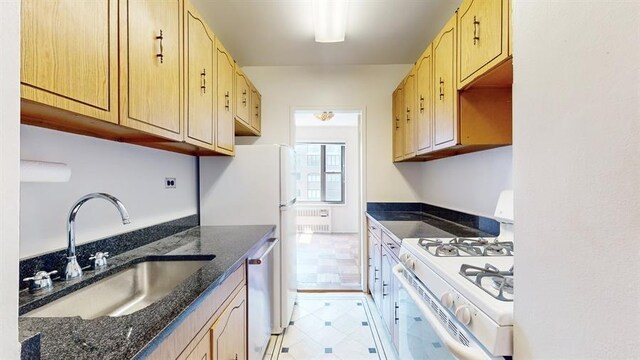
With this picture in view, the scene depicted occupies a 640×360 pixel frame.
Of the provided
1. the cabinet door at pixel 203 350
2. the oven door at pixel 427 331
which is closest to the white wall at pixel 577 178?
the oven door at pixel 427 331

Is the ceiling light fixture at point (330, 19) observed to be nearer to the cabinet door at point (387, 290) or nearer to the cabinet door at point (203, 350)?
the cabinet door at point (387, 290)

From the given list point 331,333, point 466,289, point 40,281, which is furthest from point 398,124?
point 40,281

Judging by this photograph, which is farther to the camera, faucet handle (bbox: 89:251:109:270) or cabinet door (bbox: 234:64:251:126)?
cabinet door (bbox: 234:64:251:126)

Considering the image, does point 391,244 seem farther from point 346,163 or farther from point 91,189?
point 346,163

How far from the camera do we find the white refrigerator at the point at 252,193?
7.51 feet

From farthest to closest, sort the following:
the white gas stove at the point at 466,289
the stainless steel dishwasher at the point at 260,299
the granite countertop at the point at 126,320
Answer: the stainless steel dishwasher at the point at 260,299
the white gas stove at the point at 466,289
the granite countertop at the point at 126,320

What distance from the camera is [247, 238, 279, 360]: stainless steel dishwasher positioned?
1.64 meters

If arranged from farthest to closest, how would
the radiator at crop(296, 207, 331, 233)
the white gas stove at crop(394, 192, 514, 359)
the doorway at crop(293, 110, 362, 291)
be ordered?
1. the radiator at crop(296, 207, 331, 233)
2. the doorway at crop(293, 110, 362, 291)
3. the white gas stove at crop(394, 192, 514, 359)

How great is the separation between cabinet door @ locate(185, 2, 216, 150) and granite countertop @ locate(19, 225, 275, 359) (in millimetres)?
634

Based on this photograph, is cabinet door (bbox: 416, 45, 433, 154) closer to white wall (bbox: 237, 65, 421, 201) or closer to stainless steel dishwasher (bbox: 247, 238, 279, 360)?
white wall (bbox: 237, 65, 421, 201)

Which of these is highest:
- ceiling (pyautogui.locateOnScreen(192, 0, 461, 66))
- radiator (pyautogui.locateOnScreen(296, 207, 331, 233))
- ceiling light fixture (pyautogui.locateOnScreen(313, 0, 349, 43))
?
ceiling (pyautogui.locateOnScreen(192, 0, 461, 66))

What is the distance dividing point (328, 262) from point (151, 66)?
3.58m

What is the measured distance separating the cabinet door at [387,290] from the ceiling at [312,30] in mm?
1818

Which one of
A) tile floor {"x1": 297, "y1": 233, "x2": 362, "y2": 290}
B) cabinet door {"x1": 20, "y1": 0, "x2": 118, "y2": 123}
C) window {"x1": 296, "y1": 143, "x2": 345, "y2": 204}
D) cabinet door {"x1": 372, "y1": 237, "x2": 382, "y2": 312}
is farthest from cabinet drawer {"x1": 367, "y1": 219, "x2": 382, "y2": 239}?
window {"x1": 296, "y1": 143, "x2": 345, "y2": 204}
